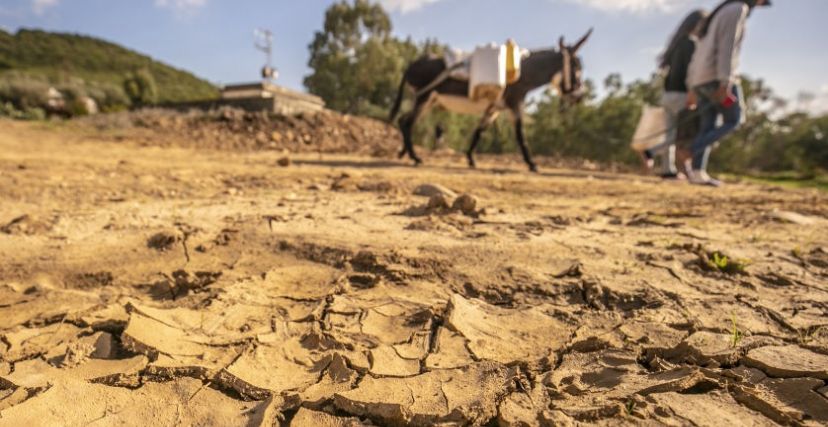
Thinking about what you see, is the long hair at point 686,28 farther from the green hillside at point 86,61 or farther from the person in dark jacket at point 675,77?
the green hillside at point 86,61

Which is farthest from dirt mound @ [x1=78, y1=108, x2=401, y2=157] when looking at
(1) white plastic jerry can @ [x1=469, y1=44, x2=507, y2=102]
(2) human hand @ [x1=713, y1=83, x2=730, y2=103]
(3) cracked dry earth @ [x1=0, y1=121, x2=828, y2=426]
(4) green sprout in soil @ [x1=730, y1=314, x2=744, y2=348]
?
(4) green sprout in soil @ [x1=730, y1=314, x2=744, y2=348]

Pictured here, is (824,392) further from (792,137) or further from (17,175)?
(792,137)

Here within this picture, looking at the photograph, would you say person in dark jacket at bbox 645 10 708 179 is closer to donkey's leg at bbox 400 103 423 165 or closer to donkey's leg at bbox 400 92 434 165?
donkey's leg at bbox 400 92 434 165

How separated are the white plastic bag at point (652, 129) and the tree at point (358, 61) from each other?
1047 centimetres

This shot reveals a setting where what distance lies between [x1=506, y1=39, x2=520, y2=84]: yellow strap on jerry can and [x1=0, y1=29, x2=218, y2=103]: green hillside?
2914cm

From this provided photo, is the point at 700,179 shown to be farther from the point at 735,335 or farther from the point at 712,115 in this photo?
the point at 735,335

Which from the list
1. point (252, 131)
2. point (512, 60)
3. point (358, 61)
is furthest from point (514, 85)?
→ point (358, 61)

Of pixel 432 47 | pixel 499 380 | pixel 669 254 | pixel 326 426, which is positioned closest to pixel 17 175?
pixel 326 426

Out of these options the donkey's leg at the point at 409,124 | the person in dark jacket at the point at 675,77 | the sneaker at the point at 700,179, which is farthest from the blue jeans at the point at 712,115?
the donkey's leg at the point at 409,124

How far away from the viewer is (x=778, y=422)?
3.51 feet

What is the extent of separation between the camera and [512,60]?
240 inches

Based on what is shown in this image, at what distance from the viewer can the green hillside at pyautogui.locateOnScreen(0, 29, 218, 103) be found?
31.1 metres

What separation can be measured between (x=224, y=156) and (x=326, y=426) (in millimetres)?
6358

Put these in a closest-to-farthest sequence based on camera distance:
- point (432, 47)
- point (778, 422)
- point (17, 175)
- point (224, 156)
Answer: point (778, 422) → point (17, 175) → point (224, 156) → point (432, 47)
